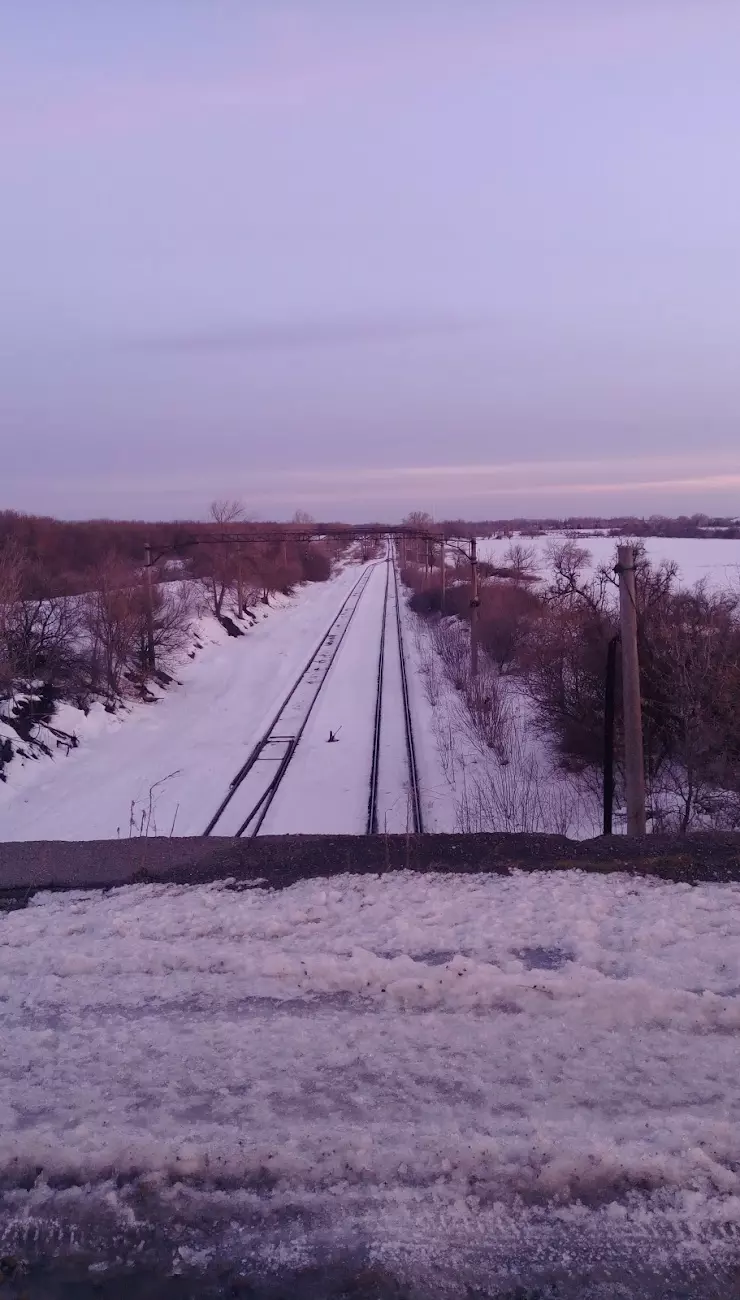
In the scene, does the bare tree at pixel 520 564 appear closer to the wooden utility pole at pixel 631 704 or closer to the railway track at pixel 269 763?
the railway track at pixel 269 763

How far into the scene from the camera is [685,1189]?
9.75 feet

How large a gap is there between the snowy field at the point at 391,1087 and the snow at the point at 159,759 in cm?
578

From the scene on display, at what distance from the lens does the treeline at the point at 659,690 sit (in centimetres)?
1689

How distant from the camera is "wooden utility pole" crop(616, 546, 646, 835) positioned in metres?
10.0

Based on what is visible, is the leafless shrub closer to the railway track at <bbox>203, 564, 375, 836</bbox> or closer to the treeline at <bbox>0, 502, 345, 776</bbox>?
the treeline at <bbox>0, 502, 345, 776</bbox>

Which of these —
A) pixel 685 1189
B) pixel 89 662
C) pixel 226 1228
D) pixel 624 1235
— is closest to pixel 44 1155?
pixel 226 1228

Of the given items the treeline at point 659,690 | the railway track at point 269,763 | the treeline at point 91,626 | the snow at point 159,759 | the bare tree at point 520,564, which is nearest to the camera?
the railway track at point 269,763

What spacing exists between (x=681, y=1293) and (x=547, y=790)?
1695 centimetres

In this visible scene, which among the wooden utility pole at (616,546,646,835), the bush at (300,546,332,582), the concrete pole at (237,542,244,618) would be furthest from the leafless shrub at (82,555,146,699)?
the bush at (300,546,332,582)

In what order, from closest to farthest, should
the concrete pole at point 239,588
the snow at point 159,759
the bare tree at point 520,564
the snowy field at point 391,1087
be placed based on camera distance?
the snowy field at point 391,1087, the snow at point 159,759, the concrete pole at point 239,588, the bare tree at point 520,564

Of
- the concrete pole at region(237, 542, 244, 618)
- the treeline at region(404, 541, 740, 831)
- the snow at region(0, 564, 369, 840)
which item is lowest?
the snow at region(0, 564, 369, 840)

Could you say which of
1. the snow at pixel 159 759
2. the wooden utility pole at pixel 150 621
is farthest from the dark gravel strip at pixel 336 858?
the wooden utility pole at pixel 150 621

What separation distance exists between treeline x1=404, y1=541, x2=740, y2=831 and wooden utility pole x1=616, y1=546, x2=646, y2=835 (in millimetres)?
5489

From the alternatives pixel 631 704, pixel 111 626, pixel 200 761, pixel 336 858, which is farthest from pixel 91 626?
pixel 336 858
